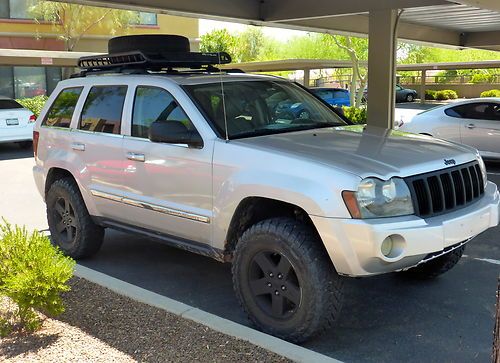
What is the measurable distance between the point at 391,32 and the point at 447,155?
22.7 ft

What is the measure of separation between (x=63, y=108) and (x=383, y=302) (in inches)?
153

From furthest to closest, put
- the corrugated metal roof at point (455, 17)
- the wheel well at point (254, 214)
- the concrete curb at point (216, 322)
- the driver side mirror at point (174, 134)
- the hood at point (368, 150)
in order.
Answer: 1. the corrugated metal roof at point (455, 17)
2. the driver side mirror at point (174, 134)
3. the wheel well at point (254, 214)
4. the hood at point (368, 150)
5. the concrete curb at point (216, 322)

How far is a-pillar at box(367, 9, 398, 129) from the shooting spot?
10609mm

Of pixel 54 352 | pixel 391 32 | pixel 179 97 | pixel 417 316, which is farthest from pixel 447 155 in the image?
pixel 391 32

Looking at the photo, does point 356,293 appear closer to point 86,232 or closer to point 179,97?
point 179,97

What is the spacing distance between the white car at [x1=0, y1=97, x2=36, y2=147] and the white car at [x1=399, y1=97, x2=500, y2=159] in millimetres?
9777

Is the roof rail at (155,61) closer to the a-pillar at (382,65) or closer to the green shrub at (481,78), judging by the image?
the a-pillar at (382,65)

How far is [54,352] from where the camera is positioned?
3.69 meters

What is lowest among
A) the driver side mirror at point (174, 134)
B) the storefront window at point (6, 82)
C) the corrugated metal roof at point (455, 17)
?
the driver side mirror at point (174, 134)

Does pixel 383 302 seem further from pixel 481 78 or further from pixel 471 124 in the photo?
pixel 481 78

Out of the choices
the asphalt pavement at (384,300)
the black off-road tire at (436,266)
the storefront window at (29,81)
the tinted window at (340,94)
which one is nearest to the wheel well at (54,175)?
the asphalt pavement at (384,300)

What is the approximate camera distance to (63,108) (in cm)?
621

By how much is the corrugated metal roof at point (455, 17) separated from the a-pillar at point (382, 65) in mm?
649

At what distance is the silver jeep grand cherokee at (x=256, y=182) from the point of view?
3719 millimetres
